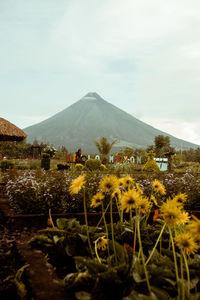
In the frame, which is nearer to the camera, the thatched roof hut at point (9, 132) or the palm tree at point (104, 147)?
the thatched roof hut at point (9, 132)

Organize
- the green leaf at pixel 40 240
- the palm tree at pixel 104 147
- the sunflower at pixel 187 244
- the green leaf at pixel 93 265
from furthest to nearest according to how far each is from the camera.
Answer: the palm tree at pixel 104 147 → the green leaf at pixel 40 240 → the green leaf at pixel 93 265 → the sunflower at pixel 187 244

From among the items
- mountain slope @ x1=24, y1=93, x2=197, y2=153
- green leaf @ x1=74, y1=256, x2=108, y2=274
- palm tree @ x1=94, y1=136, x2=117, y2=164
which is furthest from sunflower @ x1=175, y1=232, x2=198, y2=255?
mountain slope @ x1=24, y1=93, x2=197, y2=153

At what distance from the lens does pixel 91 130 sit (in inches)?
6166

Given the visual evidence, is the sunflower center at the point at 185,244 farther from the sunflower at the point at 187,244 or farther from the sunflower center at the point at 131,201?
the sunflower center at the point at 131,201

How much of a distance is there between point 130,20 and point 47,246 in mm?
7999

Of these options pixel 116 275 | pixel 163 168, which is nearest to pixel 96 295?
pixel 116 275

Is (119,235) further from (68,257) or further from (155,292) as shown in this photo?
(155,292)

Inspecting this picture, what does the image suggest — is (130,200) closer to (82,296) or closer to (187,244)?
(187,244)

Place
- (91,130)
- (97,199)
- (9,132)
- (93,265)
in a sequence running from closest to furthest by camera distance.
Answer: (93,265)
(97,199)
(9,132)
(91,130)

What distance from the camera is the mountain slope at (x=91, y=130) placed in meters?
140

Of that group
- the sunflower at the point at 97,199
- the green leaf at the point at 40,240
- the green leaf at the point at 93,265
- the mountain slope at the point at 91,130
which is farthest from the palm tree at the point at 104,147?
the mountain slope at the point at 91,130

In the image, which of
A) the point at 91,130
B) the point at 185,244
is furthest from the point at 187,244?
the point at 91,130

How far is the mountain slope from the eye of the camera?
14050 centimetres

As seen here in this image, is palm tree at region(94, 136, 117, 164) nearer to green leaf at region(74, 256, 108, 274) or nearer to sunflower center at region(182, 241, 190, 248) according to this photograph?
green leaf at region(74, 256, 108, 274)
